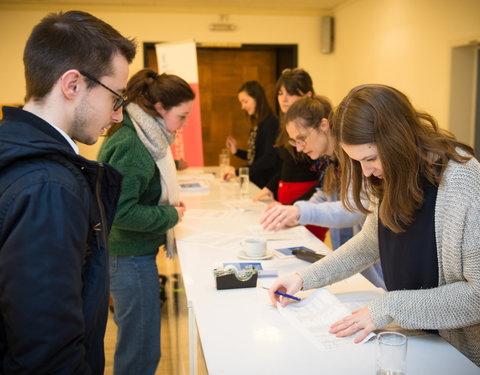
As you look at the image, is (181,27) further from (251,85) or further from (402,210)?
(402,210)

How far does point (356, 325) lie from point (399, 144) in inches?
19.7

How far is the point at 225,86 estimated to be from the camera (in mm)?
7414

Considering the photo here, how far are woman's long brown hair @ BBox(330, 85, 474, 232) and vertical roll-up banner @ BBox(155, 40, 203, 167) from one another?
3.67 meters

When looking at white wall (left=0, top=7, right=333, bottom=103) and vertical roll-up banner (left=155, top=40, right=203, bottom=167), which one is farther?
white wall (left=0, top=7, right=333, bottom=103)

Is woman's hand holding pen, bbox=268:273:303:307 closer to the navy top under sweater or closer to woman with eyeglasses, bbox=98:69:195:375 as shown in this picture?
the navy top under sweater

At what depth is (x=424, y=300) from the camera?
3.84ft

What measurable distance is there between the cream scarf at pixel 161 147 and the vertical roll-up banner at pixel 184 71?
8.67 feet

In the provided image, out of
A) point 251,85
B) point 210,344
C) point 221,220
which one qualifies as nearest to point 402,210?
point 210,344

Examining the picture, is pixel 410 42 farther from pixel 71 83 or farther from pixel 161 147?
pixel 71 83

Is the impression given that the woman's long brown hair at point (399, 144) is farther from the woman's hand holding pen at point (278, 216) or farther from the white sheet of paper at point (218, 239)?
the white sheet of paper at point (218, 239)

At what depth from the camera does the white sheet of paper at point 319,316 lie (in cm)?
122

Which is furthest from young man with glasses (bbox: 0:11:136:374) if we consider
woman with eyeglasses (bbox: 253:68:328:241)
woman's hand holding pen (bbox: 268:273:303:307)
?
woman with eyeglasses (bbox: 253:68:328:241)

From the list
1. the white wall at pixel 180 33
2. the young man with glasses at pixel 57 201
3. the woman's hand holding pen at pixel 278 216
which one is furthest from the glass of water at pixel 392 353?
the white wall at pixel 180 33

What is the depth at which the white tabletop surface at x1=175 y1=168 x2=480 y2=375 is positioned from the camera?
111cm
